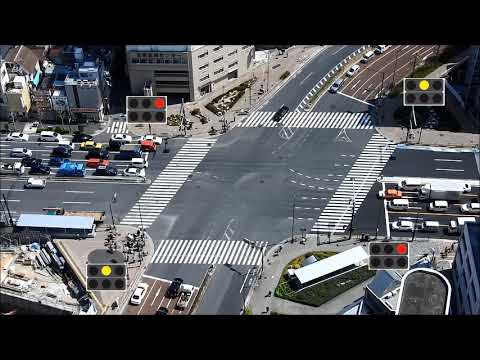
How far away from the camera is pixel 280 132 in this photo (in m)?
50.9

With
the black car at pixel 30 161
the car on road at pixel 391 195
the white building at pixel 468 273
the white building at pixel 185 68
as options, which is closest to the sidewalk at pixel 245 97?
the white building at pixel 185 68

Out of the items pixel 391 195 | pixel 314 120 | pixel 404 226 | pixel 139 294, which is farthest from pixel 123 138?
pixel 404 226

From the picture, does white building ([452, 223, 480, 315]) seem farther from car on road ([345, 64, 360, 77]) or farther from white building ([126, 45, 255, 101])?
white building ([126, 45, 255, 101])

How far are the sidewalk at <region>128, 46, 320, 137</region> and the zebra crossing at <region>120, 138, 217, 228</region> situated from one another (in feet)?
4.20

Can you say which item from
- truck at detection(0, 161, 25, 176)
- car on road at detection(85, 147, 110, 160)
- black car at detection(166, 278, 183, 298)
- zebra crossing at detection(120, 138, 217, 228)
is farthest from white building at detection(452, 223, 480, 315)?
truck at detection(0, 161, 25, 176)

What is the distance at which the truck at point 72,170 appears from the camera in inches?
1879

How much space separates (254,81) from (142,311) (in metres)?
23.2

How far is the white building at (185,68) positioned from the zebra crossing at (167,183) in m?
4.98

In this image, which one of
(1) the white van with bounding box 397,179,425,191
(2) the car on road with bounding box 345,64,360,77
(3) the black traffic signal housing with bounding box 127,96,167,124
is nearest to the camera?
(3) the black traffic signal housing with bounding box 127,96,167,124

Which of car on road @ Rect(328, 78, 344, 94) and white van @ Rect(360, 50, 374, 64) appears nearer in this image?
car on road @ Rect(328, 78, 344, 94)

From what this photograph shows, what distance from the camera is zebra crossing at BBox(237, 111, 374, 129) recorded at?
51469 millimetres
